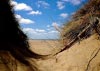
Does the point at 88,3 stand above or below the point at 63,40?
above

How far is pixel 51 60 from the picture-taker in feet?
22.1

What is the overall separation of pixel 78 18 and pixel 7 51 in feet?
11.4

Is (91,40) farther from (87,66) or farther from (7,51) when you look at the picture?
(7,51)

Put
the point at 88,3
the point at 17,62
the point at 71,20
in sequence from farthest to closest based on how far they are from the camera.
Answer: the point at 71,20 → the point at 88,3 → the point at 17,62

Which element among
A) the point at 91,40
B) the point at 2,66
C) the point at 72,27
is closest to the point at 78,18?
the point at 72,27

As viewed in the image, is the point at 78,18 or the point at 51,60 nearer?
the point at 51,60

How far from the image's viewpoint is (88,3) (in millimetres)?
7695

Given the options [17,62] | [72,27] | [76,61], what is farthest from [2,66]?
[72,27]

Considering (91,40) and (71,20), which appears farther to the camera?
(71,20)

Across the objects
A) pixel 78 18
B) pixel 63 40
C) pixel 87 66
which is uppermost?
pixel 78 18

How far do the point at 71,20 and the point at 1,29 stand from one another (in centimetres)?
323

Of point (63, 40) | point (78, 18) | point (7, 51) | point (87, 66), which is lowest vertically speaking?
point (87, 66)

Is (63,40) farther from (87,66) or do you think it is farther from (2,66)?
(2,66)

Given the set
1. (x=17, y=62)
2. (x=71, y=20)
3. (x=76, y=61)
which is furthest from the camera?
(x=71, y=20)
